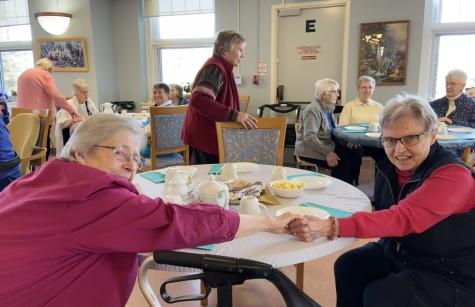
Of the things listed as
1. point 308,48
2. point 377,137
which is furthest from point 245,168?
point 308,48

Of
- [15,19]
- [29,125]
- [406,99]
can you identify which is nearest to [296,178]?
[406,99]

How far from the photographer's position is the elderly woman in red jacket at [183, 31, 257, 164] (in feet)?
7.66

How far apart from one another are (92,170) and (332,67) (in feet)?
14.3

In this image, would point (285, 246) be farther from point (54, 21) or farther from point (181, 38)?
point (54, 21)

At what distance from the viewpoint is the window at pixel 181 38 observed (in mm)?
5328

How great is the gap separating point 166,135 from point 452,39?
3555 mm

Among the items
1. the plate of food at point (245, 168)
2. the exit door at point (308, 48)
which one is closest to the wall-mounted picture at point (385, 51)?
the exit door at point (308, 48)

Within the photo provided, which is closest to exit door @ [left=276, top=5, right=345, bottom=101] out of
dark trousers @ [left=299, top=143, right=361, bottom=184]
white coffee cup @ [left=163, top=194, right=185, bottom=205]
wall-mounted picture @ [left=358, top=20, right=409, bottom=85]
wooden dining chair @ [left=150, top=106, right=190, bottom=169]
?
wall-mounted picture @ [left=358, top=20, right=409, bottom=85]

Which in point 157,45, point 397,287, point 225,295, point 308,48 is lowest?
point 397,287

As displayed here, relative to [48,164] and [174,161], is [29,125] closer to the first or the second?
[174,161]

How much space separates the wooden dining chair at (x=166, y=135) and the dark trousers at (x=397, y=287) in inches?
82.7

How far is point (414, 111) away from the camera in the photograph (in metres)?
1.24

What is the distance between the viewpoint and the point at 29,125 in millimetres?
3137

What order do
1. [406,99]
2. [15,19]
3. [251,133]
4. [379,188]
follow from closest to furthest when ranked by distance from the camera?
[406,99], [379,188], [251,133], [15,19]
